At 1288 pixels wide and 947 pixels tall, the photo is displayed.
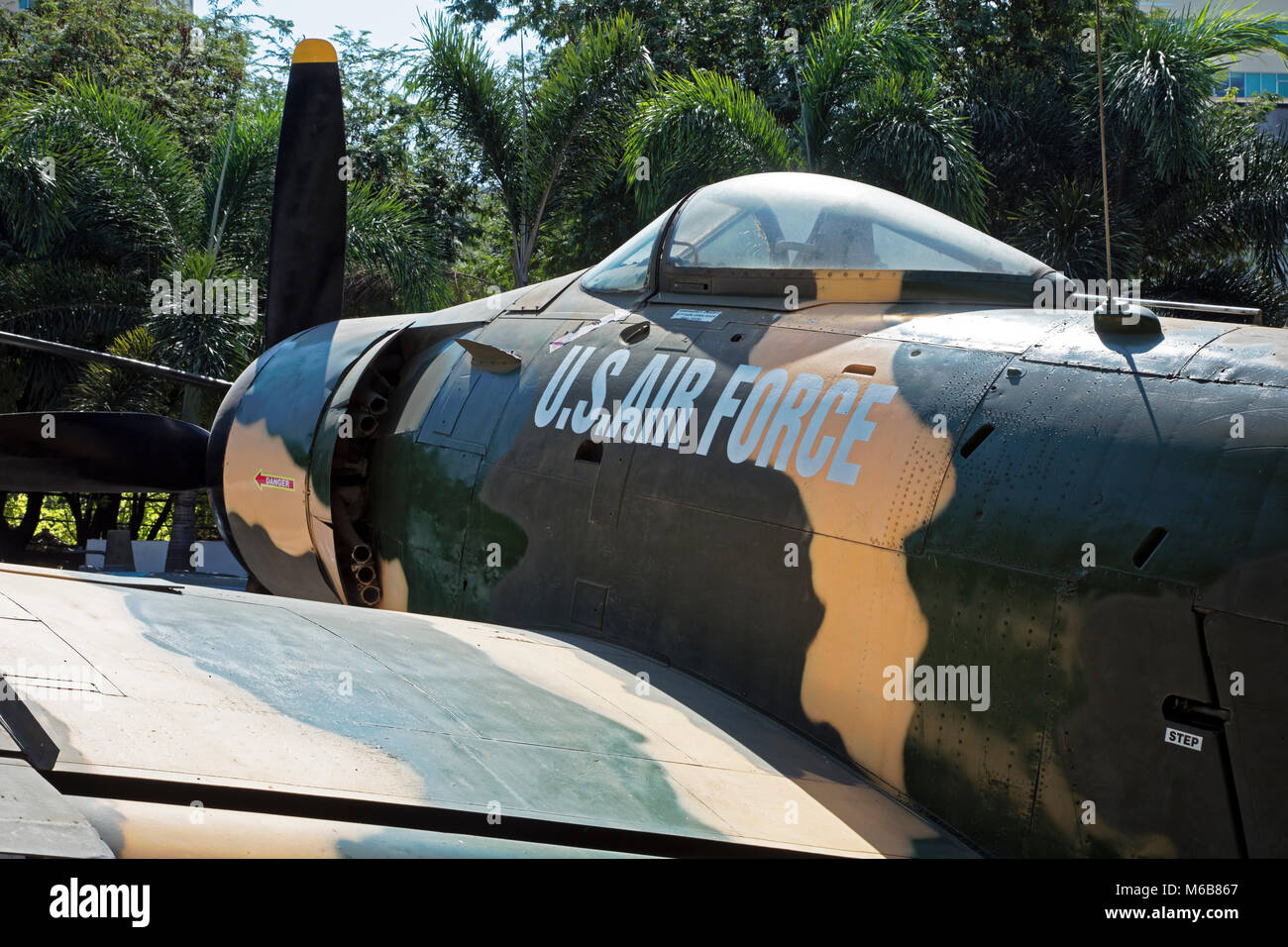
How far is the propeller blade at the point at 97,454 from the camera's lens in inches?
263

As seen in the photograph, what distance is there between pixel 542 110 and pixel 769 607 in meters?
15.0

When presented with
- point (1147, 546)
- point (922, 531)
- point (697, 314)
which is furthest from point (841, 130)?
point (1147, 546)

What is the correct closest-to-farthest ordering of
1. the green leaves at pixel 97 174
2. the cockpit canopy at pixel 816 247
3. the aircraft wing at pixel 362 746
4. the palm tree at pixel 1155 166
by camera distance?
the aircraft wing at pixel 362 746, the cockpit canopy at pixel 816 247, the palm tree at pixel 1155 166, the green leaves at pixel 97 174

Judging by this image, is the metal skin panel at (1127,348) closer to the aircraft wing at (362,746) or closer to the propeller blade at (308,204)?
the aircraft wing at (362,746)

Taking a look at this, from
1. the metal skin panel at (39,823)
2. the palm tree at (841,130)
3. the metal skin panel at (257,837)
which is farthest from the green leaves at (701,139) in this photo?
the metal skin panel at (39,823)

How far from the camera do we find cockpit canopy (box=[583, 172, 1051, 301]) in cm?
446

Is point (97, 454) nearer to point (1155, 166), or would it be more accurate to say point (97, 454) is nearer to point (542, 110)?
point (542, 110)

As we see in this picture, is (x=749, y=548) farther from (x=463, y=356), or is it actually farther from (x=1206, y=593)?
(x=463, y=356)

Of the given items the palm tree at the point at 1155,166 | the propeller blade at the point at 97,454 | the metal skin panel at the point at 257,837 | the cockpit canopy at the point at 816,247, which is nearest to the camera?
the metal skin panel at the point at 257,837

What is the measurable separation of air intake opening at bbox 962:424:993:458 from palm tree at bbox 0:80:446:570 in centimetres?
1373

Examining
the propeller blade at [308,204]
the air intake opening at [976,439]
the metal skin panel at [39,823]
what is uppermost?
the propeller blade at [308,204]

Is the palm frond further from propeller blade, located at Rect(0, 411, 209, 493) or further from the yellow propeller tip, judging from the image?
propeller blade, located at Rect(0, 411, 209, 493)

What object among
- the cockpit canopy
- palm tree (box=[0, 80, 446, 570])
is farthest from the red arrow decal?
palm tree (box=[0, 80, 446, 570])
